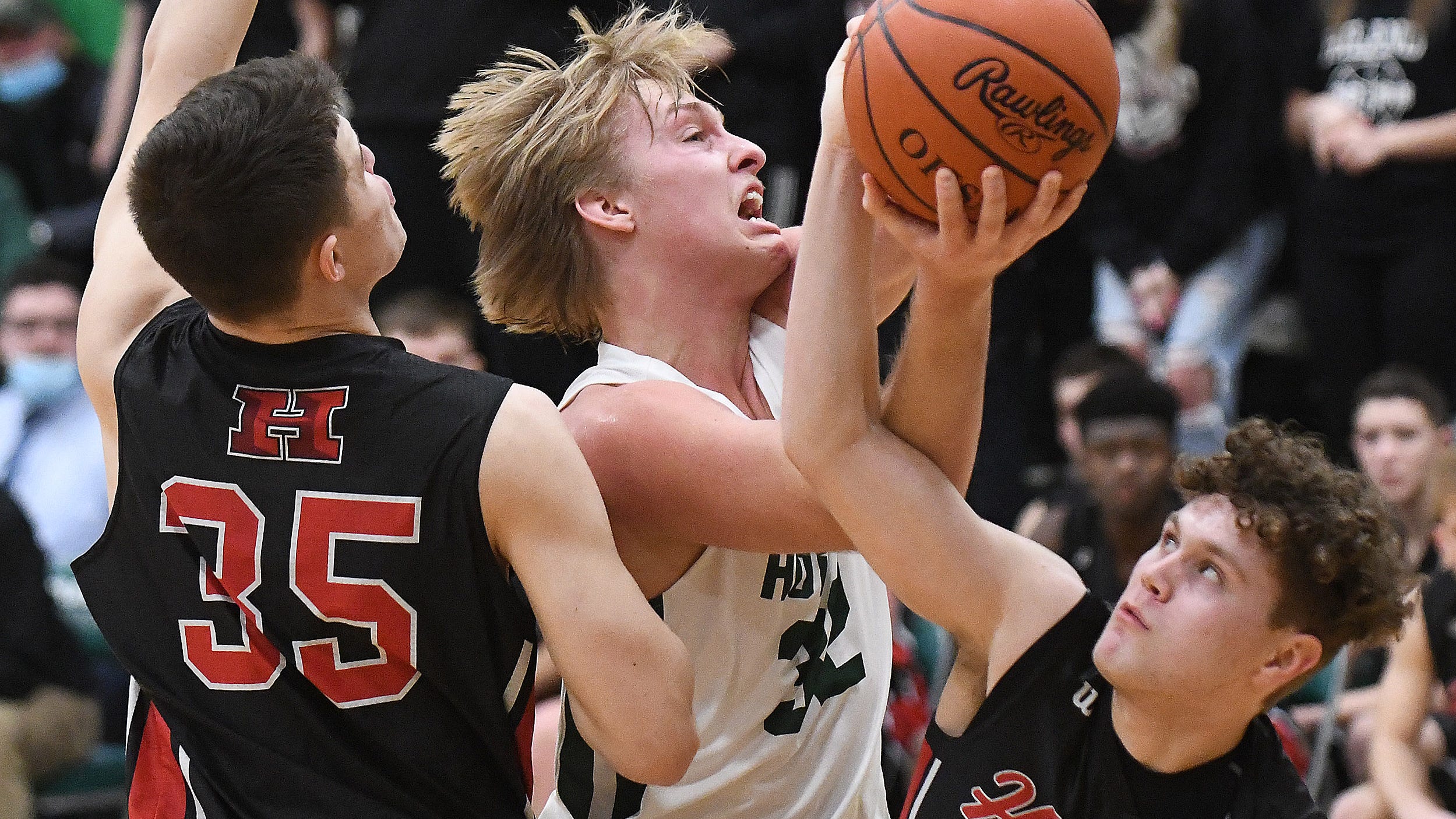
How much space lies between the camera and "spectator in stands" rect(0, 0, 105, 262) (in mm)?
8789

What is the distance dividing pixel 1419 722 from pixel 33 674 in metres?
4.45

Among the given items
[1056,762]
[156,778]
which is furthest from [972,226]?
[156,778]

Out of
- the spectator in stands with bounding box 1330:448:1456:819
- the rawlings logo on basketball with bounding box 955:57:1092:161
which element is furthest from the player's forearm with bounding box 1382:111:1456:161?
the rawlings logo on basketball with bounding box 955:57:1092:161

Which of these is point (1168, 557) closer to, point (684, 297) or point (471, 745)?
point (684, 297)

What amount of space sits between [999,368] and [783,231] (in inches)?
150

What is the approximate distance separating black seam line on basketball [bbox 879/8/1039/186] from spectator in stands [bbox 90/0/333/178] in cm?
384

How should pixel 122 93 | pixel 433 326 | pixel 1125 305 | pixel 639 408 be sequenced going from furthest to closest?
pixel 122 93
pixel 1125 305
pixel 433 326
pixel 639 408

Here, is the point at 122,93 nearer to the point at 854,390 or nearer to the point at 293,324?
the point at 293,324

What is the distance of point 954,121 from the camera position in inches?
93.7

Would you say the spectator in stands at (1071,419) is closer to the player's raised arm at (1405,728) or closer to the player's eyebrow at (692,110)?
the player's raised arm at (1405,728)

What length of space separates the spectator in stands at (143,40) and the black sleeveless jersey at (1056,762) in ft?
12.6

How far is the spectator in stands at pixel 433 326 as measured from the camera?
5410 mm

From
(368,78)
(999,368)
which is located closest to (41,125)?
(368,78)

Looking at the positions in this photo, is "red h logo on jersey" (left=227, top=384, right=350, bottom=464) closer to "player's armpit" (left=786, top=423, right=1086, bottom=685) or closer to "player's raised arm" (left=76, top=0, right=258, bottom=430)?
"player's raised arm" (left=76, top=0, right=258, bottom=430)
